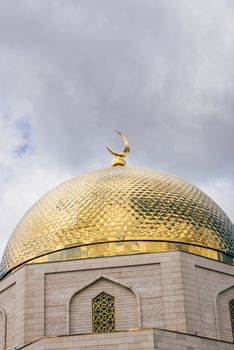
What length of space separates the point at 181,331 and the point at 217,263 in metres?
2.11

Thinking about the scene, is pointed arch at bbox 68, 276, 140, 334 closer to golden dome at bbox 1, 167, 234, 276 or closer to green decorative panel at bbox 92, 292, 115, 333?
green decorative panel at bbox 92, 292, 115, 333

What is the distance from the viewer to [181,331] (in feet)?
44.5

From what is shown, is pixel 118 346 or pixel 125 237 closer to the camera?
pixel 118 346

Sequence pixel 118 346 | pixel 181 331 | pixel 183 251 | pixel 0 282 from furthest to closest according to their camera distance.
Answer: pixel 0 282 → pixel 183 251 → pixel 181 331 → pixel 118 346

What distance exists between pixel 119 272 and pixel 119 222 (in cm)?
131

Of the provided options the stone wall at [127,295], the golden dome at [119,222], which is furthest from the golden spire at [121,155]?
the stone wall at [127,295]

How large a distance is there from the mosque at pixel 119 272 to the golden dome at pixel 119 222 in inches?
1.0

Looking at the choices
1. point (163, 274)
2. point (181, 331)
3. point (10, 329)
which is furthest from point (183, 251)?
point (10, 329)

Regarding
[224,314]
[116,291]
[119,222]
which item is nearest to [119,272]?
[116,291]

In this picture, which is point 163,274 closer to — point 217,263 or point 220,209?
point 217,263

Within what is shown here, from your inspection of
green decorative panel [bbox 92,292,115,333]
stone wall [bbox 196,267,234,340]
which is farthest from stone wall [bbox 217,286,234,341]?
green decorative panel [bbox 92,292,115,333]

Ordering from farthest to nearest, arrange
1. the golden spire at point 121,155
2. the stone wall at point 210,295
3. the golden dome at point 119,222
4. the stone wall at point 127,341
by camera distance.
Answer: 1. the golden spire at point 121,155
2. the golden dome at point 119,222
3. the stone wall at point 210,295
4. the stone wall at point 127,341

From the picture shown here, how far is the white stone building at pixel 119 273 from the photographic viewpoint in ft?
45.1

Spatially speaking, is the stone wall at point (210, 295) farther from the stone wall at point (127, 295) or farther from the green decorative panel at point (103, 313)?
the green decorative panel at point (103, 313)
